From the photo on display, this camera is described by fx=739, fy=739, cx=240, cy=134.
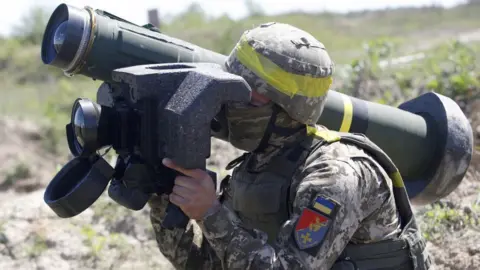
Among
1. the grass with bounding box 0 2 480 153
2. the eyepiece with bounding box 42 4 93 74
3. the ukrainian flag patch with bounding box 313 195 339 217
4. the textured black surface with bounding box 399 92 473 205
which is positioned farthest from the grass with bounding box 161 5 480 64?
the ukrainian flag patch with bounding box 313 195 339 217

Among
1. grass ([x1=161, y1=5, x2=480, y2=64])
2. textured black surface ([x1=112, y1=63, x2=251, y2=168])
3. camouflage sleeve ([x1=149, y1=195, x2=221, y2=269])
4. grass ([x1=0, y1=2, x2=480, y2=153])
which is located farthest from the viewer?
grass ([x1=161, y1=5, x2=480, y2=64])

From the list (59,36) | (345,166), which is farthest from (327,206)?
(59,36)

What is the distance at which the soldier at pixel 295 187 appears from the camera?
237 centimetres

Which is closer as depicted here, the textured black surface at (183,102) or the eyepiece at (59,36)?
the textured black surface at (183,102)

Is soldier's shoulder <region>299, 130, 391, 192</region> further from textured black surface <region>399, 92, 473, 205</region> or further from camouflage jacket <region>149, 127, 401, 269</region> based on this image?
textured black surface <region>399, 92, 473, 205</region>

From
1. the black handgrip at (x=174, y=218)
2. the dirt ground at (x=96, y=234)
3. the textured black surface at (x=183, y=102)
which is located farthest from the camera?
the dirt ground at (x=96, y=234)

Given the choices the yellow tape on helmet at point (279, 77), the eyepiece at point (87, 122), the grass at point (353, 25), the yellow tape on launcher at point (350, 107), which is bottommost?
the grass at point (353, 25)

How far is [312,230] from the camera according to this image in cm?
236

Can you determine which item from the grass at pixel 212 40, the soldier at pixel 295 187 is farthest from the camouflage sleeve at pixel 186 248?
the grass at pixel 212 40

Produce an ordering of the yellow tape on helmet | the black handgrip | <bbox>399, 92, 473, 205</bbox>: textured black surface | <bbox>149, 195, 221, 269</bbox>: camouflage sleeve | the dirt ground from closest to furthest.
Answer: the black handgrip < the yellow tape on helmet < <bbox>149, 195, 221, 269</bbox>: camouflage sleeve < <bbox>399, 92, 473, 205</bbox>: textured black surface < the dirt ground

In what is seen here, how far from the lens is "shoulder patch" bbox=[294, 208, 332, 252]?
7.73 feet

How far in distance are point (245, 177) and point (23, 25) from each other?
26.0 metres

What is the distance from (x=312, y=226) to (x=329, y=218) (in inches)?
2.4

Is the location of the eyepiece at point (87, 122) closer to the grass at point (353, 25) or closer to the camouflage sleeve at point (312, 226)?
the camouflage sleeve at point (312, 226)
